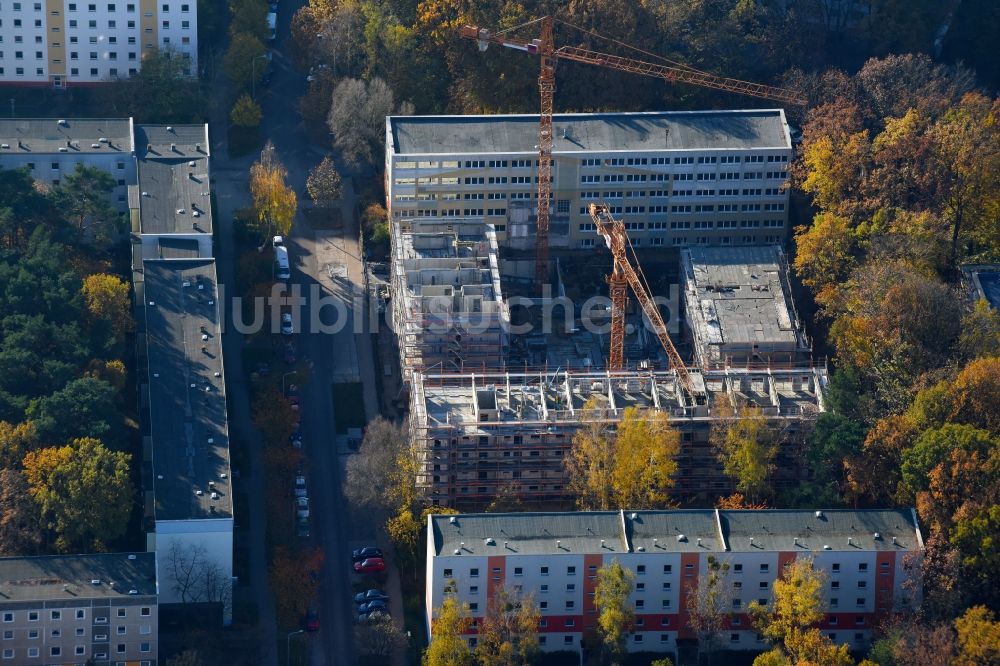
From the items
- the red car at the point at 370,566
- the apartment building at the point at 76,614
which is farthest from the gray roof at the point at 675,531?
the apartment building at the point at 76,614

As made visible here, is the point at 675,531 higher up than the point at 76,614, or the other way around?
the point at 675,531

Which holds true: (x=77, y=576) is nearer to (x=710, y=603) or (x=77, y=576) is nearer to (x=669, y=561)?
(x=669, y=561)

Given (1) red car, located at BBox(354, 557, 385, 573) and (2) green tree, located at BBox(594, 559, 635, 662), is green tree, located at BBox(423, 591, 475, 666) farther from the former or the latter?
(1) red car, located at BBox(354, 557, 385, 573)

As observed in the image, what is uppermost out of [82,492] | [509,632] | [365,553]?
[82,492]

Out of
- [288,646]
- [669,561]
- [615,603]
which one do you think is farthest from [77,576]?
[669,561]

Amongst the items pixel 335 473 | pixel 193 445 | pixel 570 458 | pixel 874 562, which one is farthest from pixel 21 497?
pixel 874 562

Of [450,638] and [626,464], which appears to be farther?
[626,464]

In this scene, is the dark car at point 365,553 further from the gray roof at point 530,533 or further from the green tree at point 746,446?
the green tree at point 746,446
